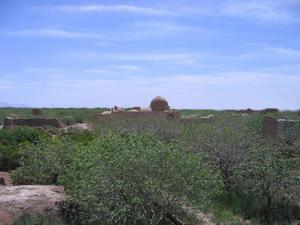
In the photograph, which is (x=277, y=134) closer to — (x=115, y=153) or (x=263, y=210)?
(x=263, y=210)

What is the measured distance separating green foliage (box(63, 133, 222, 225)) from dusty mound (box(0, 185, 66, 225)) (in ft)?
2.22

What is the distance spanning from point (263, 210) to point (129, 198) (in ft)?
17.3

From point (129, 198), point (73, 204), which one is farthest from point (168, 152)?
point (73, 204)

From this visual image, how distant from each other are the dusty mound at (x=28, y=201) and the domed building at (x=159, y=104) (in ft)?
94.7

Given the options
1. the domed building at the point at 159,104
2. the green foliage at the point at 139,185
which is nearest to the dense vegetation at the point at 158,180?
the green foliage at the point at 139,185

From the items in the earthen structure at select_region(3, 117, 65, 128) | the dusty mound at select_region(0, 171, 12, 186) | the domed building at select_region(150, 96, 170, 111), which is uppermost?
the domed building at select_region(150, 96, 170, 111)

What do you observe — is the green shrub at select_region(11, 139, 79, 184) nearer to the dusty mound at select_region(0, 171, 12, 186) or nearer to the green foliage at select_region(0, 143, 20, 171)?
the dusty mound at select_region(0, 171, 12, 186)

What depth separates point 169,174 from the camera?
10469 millimetres

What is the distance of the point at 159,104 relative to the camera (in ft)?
133

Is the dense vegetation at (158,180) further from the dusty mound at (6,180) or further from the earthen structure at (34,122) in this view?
the earthen structure at (34,122)

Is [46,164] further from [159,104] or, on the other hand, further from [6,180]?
[159,104]

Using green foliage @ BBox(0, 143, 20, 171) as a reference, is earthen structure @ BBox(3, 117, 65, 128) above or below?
above

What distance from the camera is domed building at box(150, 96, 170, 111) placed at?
4053cm

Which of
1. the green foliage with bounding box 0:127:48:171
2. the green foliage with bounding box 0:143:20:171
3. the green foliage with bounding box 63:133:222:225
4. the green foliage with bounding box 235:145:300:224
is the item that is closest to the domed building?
the green foliage with bounding box 0:127:48:171
